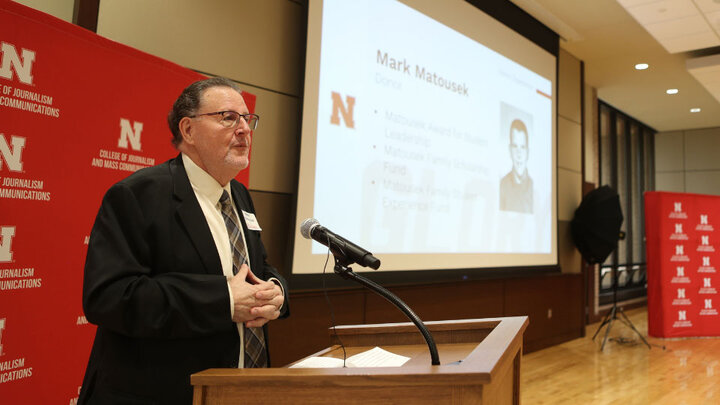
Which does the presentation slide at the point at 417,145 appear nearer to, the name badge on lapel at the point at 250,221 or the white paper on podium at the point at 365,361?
the name badge on lapel at the point at 250,221

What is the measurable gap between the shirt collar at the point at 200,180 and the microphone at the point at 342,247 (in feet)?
0.97

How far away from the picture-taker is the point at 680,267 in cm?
622

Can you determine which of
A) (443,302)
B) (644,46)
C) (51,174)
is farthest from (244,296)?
(644,46)

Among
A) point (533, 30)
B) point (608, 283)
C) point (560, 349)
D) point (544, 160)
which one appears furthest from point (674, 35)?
point (608, 283)

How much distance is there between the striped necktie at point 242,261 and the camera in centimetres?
135

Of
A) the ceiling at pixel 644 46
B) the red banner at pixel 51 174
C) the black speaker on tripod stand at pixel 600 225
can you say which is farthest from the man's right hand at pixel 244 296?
the black speaker on tripod stand at pixel 600 225

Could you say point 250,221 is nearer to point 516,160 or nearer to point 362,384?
point 362,384

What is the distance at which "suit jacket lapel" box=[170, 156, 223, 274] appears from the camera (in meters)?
1.27

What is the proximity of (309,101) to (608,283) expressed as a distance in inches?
286

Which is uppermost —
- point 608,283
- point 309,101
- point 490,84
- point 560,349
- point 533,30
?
point 533,30

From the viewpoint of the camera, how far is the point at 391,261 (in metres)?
3.53

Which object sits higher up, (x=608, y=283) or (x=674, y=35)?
(x=674, y=35)

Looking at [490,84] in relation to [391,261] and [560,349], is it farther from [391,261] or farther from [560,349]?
[560,349]

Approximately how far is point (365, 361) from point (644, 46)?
6.25 metres
